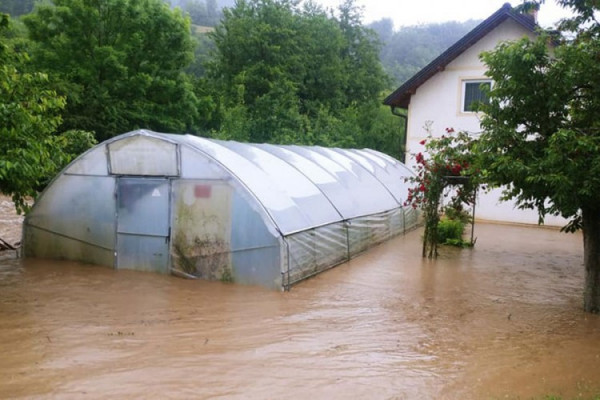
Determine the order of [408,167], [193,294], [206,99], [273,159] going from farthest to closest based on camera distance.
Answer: [206,99] → [408,167] → [273,159] → [193,294]

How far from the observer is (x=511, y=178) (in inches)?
300

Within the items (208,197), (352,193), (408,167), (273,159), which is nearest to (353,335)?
(208,197)

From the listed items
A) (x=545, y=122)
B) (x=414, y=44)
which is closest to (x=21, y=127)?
(x=545, y=122)

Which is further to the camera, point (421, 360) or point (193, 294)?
point (193, 294)

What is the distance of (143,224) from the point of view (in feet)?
33.9

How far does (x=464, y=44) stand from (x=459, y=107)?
2351 mm

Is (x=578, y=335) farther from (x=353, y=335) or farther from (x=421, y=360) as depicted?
(x=353, y=335)

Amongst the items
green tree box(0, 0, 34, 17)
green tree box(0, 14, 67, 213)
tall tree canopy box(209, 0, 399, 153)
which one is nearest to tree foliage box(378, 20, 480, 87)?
tall tree canopy box(209, 0, 399, 153)

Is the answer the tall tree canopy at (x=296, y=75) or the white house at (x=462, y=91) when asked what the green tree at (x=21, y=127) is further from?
the tall tree canopy at (x=296, y=75)

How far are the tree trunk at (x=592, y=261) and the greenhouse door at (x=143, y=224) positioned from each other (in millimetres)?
7377

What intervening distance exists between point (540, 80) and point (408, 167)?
569 inches

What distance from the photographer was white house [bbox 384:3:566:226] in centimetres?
1942

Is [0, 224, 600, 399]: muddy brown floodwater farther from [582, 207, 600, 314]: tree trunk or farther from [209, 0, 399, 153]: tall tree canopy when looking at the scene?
[209, 0, 399, 153]: tall tree canopy

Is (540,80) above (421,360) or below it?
above
